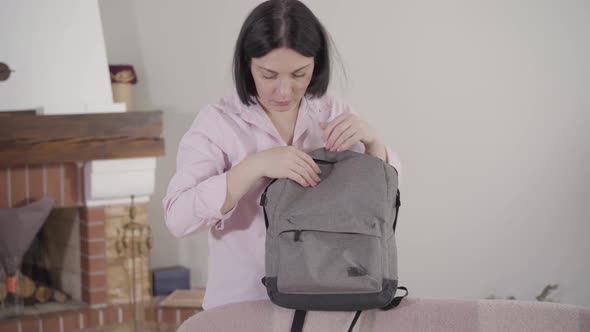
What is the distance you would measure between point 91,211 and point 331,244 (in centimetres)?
231

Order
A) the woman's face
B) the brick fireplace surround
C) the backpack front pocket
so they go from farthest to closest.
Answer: the brick fireplace surround < the woman's face < the backpack front pocket

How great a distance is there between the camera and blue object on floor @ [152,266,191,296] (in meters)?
3.54

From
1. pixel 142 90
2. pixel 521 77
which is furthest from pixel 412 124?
pixel 142 90

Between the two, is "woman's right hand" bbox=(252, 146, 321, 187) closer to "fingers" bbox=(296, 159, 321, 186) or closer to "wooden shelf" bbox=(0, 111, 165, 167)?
"fingers" bbox=(296, 159, 321, 186)

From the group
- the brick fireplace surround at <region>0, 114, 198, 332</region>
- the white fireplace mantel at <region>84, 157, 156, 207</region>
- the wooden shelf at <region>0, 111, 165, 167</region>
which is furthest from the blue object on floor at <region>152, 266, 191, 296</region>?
the wooden shelf at <region>0, 111, 165, 167</region>

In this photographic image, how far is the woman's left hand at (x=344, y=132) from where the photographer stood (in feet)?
4.03

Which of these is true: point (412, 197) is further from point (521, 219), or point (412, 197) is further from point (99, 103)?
point (99, 103)

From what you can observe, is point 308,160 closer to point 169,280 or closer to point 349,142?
point 349,142

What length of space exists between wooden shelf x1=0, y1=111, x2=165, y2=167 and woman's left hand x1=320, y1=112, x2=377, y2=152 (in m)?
2.05

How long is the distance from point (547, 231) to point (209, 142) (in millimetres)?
2513

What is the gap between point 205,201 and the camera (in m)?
1.17

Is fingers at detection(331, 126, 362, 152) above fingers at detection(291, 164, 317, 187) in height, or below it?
above

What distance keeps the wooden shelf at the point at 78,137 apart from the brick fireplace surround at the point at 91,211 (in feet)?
0.04

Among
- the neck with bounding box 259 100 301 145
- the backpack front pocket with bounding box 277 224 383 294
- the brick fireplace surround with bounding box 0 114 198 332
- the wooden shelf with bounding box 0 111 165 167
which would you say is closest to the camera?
the backpack front pocket with bounding box 277 224 383 294
